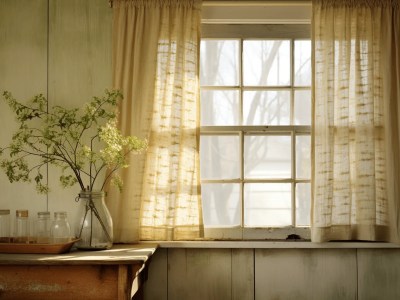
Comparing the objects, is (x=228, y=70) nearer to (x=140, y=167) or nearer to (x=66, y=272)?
(x=140, y=167)

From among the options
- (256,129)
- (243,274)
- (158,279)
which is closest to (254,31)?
(256,129)

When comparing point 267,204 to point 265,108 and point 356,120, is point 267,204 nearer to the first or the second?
point 265,108

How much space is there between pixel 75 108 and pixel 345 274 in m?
1.98

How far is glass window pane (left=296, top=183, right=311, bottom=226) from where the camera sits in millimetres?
3432

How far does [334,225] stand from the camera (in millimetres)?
3275

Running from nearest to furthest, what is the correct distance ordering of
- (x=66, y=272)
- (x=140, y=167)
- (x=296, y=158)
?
(x=66, y=272) → (x=140, y=167) → (x=296, y=158)

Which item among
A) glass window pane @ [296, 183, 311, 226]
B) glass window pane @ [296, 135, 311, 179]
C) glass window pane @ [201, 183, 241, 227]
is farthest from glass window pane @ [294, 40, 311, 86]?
glass window pane @ [201, 183, 241, 227]

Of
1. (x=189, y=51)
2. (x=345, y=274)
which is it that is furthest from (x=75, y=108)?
(x=345, y=274)

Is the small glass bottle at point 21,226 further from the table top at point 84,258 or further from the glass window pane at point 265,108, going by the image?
the glass window pane at point 265,108

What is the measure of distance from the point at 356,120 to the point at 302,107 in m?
0.36

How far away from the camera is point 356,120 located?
327 centimetres

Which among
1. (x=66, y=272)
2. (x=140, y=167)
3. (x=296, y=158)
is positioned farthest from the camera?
(x=296, y=158)

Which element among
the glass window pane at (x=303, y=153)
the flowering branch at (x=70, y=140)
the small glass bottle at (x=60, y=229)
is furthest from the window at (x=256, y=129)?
the small glass bottle at (x=60, y=229)

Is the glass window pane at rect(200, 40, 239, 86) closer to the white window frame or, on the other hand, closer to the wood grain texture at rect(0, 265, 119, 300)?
the white window frame
